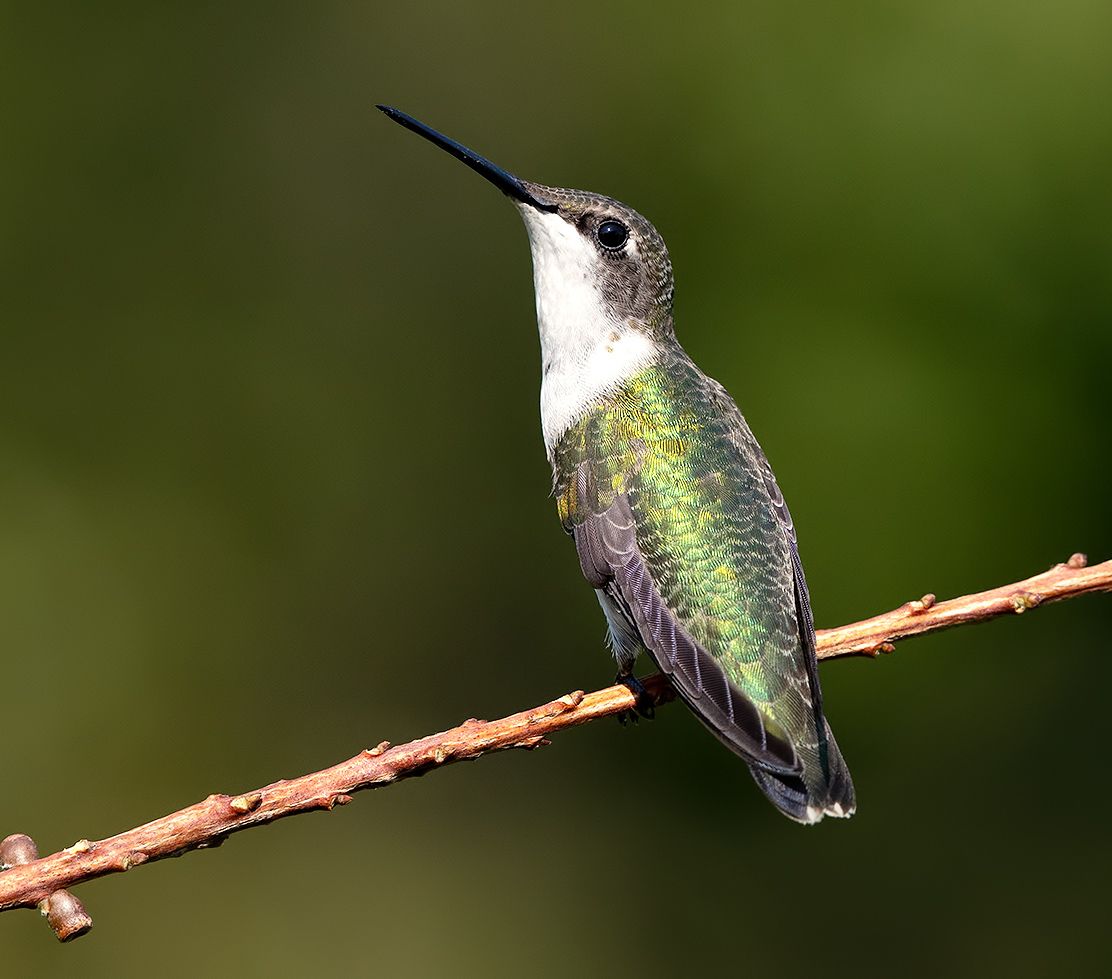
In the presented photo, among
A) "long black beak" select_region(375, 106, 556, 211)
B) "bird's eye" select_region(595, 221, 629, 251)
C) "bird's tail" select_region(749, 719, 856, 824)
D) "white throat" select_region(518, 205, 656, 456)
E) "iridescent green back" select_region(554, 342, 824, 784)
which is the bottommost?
"bird's tail" select_region(749, 719, 856, 824)

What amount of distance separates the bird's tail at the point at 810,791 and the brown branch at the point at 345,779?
324 millimetres

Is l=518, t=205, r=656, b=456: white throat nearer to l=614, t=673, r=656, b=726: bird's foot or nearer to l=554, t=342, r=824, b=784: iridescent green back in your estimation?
l=554, t=342, r=824, b=784: iridescent green back

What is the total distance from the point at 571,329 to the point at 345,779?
187cm

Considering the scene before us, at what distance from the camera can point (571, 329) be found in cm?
414

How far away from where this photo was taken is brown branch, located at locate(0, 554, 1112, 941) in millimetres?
2514

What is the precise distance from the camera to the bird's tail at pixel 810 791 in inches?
123

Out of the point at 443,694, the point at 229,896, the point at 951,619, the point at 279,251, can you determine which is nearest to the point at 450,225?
the point at 279,251

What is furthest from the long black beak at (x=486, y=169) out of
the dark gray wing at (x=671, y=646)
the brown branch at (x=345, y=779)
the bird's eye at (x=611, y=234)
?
the brown branch at (x=345, y=779)

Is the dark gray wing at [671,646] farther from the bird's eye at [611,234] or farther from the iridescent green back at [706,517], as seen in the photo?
the bird's eye at [611,234]

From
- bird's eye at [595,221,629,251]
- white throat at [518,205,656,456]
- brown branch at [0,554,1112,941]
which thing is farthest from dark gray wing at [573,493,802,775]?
bird's eye at [595,221,629,251]

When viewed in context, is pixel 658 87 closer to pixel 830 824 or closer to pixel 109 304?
pixel 109 304

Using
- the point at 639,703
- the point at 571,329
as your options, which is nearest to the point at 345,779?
the point at 639,703

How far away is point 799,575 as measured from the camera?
391 centimetres

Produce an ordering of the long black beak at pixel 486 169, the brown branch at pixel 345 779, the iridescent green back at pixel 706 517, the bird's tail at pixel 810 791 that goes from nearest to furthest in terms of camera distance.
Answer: the brown branch at pixel 345 779, the bird's tail at pixel 810 791, the iridescent green back at pixel 706 517, the long black beak at pixel 486 169
